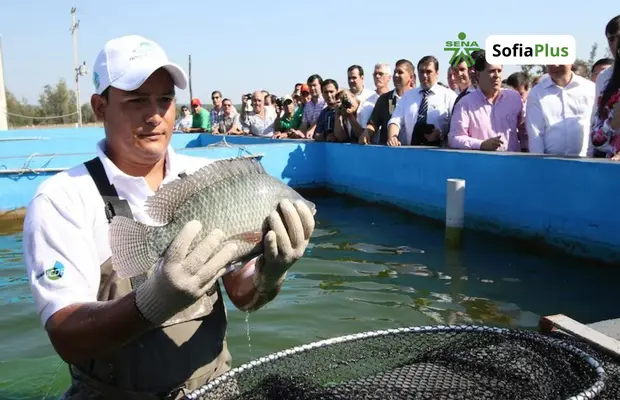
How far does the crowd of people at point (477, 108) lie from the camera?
7.58 m

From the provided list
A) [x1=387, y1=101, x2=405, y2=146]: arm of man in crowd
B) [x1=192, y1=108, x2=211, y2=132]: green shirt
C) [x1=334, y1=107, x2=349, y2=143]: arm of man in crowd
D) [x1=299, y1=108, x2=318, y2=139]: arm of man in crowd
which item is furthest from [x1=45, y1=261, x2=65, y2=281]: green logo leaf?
[x1=192, y1=108, x2=211, y2=132]: green shirt

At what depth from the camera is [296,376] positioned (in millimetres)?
2703

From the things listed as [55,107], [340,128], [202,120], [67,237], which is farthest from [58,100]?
[67,237]

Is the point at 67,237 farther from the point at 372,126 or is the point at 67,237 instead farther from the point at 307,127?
the point at 307,127

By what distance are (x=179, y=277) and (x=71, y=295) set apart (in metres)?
0.54

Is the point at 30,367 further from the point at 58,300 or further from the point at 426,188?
the point at 426,188

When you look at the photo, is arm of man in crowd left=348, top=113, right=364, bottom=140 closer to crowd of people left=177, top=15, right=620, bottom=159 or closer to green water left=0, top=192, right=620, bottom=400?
crowd of people left=177, top=15, right=620, bottom=159

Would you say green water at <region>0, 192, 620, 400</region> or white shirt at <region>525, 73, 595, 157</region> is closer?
green water at <region>0, 192, 620, 400</region>

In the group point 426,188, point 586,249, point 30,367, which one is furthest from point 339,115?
point 30,367

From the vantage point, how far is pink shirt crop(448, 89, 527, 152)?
9.14 metres

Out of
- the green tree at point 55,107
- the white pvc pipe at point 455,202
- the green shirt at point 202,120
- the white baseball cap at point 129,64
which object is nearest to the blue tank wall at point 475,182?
the white pvc pipe at point 455,202

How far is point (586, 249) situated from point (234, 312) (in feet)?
15.2

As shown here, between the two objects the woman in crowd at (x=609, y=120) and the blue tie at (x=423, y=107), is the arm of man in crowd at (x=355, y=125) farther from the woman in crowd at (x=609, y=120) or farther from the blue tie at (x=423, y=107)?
the woman in crowd at (x=609, y=120)

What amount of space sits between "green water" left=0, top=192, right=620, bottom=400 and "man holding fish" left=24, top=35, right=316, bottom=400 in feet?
9.41
